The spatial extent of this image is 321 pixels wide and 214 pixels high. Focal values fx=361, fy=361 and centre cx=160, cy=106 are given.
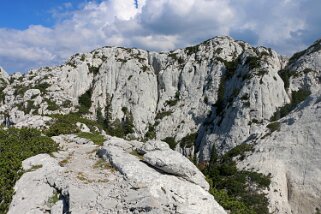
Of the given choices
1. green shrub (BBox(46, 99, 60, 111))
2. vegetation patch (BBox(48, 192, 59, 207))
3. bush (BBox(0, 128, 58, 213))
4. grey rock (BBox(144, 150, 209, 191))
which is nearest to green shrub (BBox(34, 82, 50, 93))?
green shrub (BBox(46, 99, 60, 111))

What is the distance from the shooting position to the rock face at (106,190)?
15.7 meters

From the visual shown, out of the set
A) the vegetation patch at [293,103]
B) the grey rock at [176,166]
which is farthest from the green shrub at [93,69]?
the grey rock at [176,166]

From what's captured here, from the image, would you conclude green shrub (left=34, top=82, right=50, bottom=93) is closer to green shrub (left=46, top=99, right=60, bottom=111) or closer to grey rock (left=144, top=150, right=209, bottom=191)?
green shrub (left=46, top=99, right=60, bottom=111)

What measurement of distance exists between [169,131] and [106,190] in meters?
75.2

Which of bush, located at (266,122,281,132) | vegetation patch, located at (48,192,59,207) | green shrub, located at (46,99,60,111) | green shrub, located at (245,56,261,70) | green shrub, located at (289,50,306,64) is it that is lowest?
vegetation patch, located at (48,192,59,207)

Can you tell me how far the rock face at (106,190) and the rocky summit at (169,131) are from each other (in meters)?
0.06

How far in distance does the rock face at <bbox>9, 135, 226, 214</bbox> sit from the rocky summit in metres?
0.06

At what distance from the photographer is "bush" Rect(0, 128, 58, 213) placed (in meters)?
17.9

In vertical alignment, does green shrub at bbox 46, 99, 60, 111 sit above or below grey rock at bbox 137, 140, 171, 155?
above

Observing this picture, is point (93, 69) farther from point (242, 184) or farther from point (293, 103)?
point (242, 184)

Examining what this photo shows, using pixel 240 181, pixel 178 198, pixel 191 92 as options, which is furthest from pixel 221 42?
pixel 178 198

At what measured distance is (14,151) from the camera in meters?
22.2

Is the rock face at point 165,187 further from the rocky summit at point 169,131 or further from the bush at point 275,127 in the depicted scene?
the bush at point 275,127

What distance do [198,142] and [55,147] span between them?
61.4m
